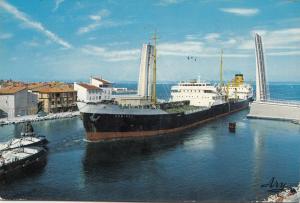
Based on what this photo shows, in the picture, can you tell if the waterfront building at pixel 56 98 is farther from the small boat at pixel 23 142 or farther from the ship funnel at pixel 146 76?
the small boat at pixel 23 142

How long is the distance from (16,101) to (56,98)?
3031mm

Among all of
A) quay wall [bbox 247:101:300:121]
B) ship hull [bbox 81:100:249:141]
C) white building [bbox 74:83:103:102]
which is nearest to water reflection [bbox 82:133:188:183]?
ship hull [bbox 81:100:249:141]

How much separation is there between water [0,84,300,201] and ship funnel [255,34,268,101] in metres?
1.01

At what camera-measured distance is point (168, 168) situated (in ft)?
26.8

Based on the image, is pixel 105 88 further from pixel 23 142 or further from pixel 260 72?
pixel 260 72

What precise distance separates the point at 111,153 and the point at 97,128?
1763 mm

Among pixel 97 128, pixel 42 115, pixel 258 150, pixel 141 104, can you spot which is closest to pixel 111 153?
pixel 97 128

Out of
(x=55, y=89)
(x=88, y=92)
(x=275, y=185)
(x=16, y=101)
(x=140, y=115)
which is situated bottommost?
(x=275, y=185)

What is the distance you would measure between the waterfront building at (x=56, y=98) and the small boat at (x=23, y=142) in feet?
27.9

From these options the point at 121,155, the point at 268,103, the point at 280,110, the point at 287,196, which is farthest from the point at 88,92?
the point at 287,196

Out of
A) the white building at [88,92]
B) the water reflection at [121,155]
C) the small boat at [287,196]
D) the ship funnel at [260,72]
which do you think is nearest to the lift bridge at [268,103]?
the ship funnel at [260,72]

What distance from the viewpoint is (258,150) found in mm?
9781

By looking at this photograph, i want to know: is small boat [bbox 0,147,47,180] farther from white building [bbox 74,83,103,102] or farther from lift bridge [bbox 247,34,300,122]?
white building [bbox 74,83,103,102]

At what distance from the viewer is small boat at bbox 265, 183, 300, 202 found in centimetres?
553
